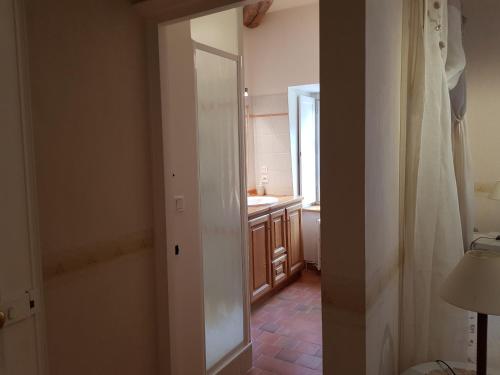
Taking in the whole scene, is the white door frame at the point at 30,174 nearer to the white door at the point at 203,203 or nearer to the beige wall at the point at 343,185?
the white door at the point at 203,203

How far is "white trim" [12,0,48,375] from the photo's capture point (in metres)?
1.28

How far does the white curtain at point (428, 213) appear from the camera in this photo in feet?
5.88

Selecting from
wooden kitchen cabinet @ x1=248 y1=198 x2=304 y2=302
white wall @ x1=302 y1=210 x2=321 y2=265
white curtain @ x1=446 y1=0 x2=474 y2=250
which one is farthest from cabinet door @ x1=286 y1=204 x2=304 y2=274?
white curtain @ x1=446 y1=0 x2=474 y2=250

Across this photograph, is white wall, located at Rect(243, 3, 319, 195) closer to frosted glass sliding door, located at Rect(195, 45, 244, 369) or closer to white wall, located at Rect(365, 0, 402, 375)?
frosted glass sliding door, located at Rect(195, 45, 244, 369)

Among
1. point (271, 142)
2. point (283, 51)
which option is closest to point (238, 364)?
point (271, 142)

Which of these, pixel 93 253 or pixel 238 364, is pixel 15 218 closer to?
pixel 93 253

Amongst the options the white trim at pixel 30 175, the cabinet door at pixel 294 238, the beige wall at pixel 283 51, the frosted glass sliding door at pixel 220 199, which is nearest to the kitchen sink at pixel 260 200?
the cabinet door at pixel 294 238

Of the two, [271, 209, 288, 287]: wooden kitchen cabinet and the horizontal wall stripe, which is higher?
the horizontal wall stripe

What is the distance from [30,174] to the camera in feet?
4.33

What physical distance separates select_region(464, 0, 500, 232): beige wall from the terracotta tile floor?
1715 millimetres

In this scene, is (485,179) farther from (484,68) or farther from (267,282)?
(267,282)

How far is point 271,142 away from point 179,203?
253cm

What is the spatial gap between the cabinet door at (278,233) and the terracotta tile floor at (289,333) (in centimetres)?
45

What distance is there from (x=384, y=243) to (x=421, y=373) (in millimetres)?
554
